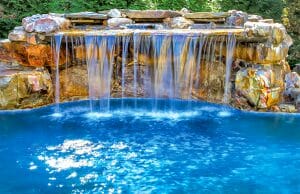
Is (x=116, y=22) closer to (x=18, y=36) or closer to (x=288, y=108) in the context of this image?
(x=18, y=36)

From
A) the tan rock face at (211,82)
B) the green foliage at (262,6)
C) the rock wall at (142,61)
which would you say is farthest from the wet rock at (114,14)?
the green foliage at (262,6)

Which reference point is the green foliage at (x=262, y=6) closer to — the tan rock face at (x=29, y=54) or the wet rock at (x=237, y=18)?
the wet rock at (x=237, y=18)

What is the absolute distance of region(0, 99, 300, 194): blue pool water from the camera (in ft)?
25.9

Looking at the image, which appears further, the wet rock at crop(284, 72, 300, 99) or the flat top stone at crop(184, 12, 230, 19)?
the flat top stone at crop(184, 12, 230, 19)

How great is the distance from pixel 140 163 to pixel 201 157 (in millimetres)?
1330

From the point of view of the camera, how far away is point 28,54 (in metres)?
12.5

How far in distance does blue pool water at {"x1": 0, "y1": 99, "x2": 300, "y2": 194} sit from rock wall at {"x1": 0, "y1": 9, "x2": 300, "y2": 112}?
0.50m

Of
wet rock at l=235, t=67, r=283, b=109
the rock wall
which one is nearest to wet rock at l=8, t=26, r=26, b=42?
the rock wall

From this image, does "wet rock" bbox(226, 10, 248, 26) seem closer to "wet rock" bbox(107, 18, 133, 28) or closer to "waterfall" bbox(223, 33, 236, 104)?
"waterfall" bbox(223, 33, 236, 104)

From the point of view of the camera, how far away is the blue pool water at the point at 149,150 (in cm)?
791

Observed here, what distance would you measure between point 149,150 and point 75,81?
480 cm

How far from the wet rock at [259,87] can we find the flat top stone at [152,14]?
11.0 feet

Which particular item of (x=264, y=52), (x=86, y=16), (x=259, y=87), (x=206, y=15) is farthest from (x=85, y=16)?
(x=259, y=87)

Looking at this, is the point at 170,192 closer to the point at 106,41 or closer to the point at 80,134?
the point at 80,134
